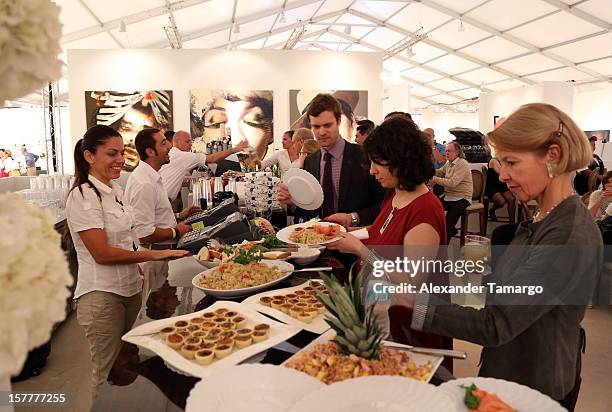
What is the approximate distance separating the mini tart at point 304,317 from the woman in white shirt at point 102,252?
0.83m

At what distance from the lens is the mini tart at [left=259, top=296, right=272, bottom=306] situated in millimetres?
1774

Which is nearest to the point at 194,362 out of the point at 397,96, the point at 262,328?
the point at 262,328

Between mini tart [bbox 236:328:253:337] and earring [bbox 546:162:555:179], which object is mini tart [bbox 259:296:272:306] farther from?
earring [bbox 546:162:555:179]

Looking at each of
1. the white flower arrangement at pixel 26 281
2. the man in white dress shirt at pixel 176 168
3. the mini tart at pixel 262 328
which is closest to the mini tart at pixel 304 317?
the mini tart at pixel 262 328

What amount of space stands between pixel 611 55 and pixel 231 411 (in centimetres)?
1515

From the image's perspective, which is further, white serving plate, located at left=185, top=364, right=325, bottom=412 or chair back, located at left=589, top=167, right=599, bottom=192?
chair back, located at left=589, top=167, right=599, bottom=192

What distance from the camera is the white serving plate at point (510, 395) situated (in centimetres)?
102

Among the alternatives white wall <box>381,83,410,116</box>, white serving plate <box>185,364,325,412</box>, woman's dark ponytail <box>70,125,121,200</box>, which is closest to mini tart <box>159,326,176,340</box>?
white serving plate <box>185,364,325,412</box>

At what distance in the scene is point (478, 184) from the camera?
8.06 metres

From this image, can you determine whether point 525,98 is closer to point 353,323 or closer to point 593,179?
point 593,179

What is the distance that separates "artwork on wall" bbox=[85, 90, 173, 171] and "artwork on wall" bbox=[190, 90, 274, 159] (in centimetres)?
56

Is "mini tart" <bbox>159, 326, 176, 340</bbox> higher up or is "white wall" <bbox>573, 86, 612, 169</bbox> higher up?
"white wall" <bbox>573, 86, 612, 169</bbox>

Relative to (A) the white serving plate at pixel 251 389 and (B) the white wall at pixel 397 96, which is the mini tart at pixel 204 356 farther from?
(B) the white wall at pixel 397 96

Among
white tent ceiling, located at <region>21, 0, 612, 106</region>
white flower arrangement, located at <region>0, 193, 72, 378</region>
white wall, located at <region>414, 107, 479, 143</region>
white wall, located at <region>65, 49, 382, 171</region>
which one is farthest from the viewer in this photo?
white wall, located at <region>414, 107, 479, 143</region>
